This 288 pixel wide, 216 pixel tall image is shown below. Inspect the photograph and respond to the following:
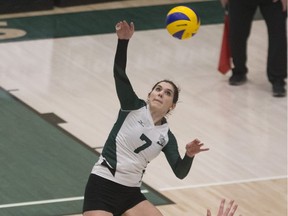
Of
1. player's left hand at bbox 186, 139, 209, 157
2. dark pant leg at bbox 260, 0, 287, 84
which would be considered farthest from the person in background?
player's left hand at bbox 186, 139, 209, 157

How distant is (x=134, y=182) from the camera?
9992 mm

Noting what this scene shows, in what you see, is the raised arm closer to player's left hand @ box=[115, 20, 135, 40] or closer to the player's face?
player's left hand @ box=[115, 20, 135, 40]

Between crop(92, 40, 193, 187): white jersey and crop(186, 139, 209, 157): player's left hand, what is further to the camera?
crop(92, 40, 193, 187): white jersey

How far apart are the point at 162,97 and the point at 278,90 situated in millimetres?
5614

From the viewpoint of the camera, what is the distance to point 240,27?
15375 mm

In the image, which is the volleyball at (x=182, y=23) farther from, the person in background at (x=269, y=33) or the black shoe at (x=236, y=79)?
the black shoe at (x=236, y=79)

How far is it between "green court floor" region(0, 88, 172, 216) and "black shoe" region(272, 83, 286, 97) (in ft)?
10.4

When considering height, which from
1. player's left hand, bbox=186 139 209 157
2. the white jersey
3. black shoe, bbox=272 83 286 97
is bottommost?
black shoe, bbox=272 83 286 97

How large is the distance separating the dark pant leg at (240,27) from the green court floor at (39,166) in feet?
9.67

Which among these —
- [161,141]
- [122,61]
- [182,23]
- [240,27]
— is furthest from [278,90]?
[122,61]

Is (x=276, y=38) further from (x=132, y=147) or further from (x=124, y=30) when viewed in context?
(x=124, y=30)

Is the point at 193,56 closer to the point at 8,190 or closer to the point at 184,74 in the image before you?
the point at 184,74

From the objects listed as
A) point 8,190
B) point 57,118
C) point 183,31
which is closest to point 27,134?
point 57,118

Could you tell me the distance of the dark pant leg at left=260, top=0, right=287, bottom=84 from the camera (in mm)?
15031
